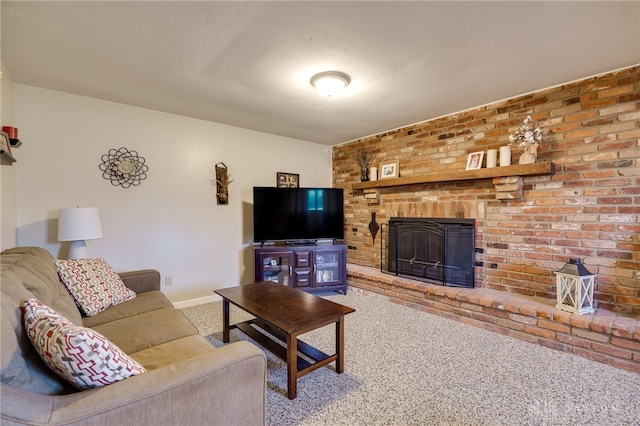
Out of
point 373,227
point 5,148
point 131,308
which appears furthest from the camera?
point 373,227

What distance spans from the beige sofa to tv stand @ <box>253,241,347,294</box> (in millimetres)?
2001

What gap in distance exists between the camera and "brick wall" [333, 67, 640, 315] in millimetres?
2219

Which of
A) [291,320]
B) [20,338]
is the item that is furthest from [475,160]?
[20,338]

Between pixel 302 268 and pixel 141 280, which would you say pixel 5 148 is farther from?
pixel 302 268

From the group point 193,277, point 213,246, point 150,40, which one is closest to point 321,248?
point 213,246

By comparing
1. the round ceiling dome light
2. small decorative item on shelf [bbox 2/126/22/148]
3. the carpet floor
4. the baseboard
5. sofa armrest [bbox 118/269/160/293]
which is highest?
the round ceiling dome light

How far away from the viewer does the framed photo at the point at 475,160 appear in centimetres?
299

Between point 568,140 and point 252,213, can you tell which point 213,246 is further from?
point 568,140

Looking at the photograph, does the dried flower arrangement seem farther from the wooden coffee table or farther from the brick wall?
the wooden coffee table

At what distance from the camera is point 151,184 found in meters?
3.07

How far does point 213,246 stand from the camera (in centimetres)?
352

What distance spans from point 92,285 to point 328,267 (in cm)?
252

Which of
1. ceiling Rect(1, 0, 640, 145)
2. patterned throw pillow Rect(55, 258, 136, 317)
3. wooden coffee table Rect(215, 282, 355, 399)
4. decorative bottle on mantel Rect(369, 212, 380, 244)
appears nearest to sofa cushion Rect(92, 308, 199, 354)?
patterned throw pillow Rect(55, 258, 136, 317)

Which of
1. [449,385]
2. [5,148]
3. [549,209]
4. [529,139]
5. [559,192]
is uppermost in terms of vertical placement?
[529,139]
